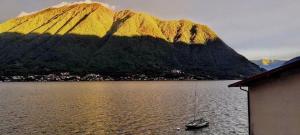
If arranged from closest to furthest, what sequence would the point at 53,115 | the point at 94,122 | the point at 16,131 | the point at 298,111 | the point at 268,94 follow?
the point at 298,111 < the point at 268,94 < the point at 16,131 < the point at 94,122 < the point at 53,115

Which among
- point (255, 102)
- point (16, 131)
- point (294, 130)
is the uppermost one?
point (255, 102)

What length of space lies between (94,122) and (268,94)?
63436 millimetres

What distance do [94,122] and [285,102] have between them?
213ft

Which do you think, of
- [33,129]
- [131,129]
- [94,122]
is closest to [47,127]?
[33,129]

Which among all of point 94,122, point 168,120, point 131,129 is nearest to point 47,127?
point 94,122

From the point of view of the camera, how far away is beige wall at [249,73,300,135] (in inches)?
826

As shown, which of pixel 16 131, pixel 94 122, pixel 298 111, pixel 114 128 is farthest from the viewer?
pixel 94 122

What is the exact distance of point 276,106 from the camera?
2206 centimetres

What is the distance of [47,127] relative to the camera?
2894 inches

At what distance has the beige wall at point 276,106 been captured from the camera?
2098 cm

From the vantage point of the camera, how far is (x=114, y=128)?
2876 inches

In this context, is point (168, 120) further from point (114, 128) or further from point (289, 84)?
point (289, 84)

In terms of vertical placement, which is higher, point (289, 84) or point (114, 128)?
point (289, 84)

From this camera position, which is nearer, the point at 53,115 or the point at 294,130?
the point at 294,130
